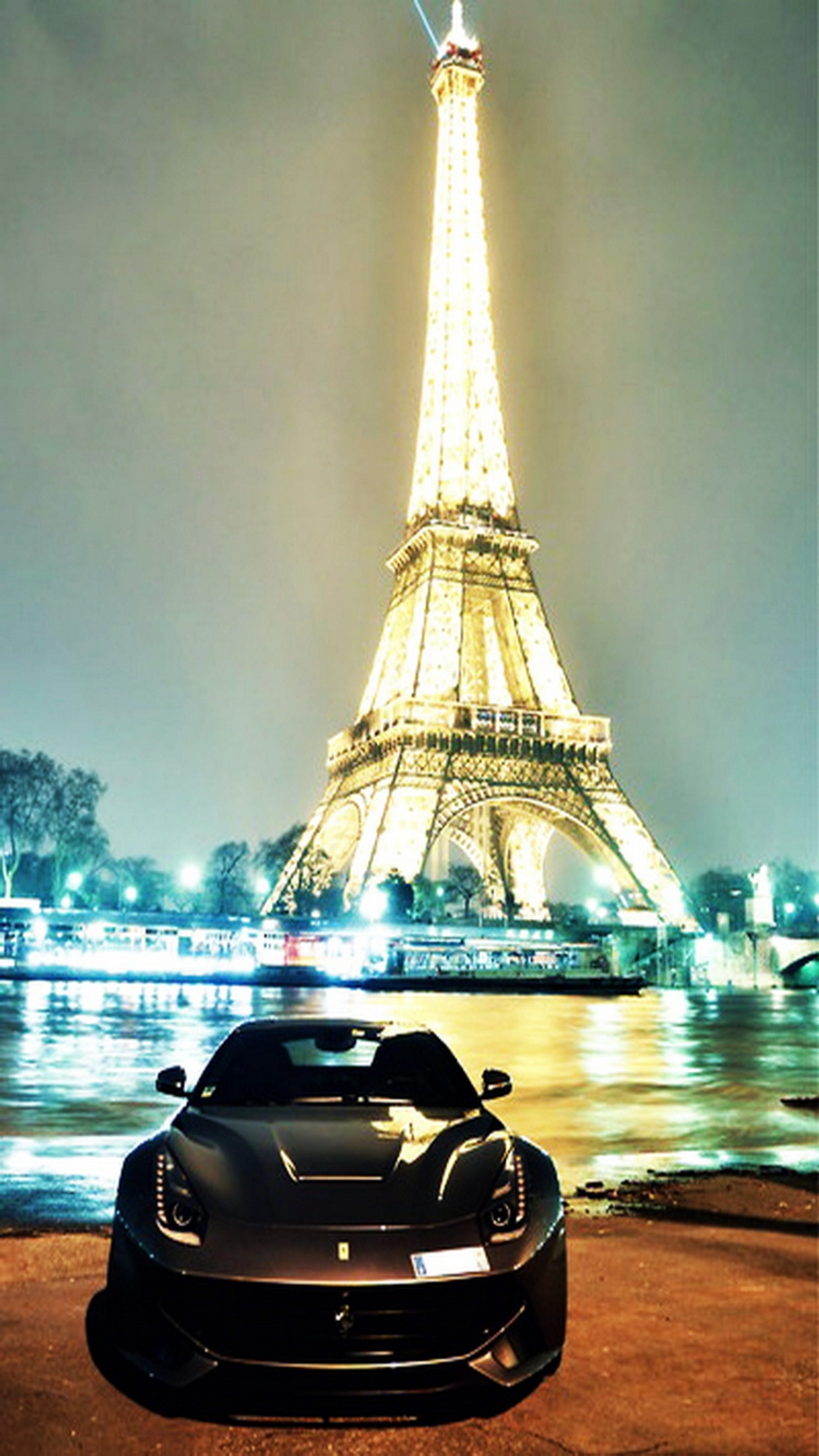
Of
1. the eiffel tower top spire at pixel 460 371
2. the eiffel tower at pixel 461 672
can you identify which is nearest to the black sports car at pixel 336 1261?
the eiffel tower at pixel 461 672

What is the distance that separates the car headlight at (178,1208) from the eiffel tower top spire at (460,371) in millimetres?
62632

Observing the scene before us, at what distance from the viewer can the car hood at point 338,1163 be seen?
4.04 meters

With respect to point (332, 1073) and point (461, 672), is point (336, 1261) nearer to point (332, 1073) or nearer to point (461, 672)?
point (332, 1073)

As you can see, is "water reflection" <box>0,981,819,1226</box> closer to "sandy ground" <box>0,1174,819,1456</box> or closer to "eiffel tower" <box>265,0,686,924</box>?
"sandy ground" <box>0,1174,819,1456</box>

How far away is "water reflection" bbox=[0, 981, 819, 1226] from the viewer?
9445 mm

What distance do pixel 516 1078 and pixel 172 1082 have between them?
1088 cm

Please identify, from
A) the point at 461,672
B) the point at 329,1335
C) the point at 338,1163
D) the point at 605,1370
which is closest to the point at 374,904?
the point at 461,672

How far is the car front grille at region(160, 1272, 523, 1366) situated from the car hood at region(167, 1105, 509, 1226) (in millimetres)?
265

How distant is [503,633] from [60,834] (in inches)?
1596

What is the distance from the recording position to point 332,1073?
5781 millimetres

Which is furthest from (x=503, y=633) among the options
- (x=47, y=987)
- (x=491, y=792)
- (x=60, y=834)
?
(x=60, y=834)

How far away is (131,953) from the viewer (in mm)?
59906

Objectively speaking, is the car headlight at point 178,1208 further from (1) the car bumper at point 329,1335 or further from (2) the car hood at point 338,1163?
(1) the car bumper at point 329,1335

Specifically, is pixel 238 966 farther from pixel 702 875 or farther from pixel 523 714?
pixel 702 875
